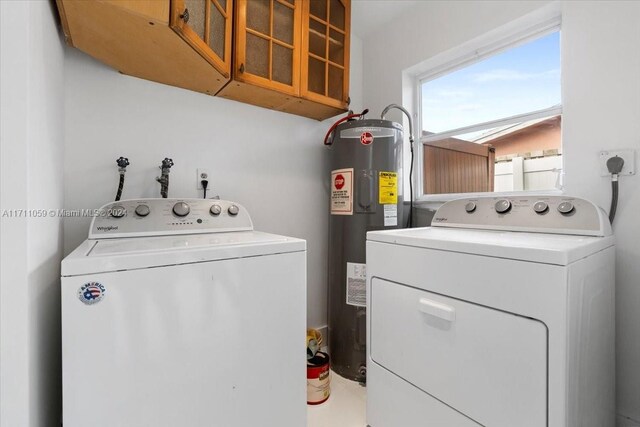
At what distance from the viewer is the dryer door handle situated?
0.95 meters

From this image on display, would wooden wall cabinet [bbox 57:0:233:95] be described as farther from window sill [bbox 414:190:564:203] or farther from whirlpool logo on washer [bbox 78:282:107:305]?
window sill [bbox 414:190:564:203]

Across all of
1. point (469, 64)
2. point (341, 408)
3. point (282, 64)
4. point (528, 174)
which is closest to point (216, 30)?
point (282, 64)

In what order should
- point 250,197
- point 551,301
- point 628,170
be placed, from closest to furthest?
point 551,301, point 628,170, point 250,197

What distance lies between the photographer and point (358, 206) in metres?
1.77

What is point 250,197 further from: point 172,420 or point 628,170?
point 628,170

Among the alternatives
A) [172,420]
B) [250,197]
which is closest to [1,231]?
[172,420]

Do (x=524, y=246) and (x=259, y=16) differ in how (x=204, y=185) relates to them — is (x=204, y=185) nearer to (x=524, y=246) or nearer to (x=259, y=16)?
(x=259, y=16)

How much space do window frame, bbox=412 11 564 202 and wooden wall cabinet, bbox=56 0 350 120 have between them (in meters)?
0.66

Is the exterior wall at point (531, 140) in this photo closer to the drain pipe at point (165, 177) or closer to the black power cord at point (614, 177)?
the black power cord at point (614, 177)

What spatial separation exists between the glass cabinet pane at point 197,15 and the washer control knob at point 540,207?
160cm

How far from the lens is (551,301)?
2.49ft

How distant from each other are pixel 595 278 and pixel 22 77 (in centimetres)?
169

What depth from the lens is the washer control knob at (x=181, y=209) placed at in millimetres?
1328

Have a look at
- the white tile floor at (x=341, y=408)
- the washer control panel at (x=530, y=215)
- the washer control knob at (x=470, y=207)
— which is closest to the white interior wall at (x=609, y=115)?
the washer control panel at (x=530, y=215)
